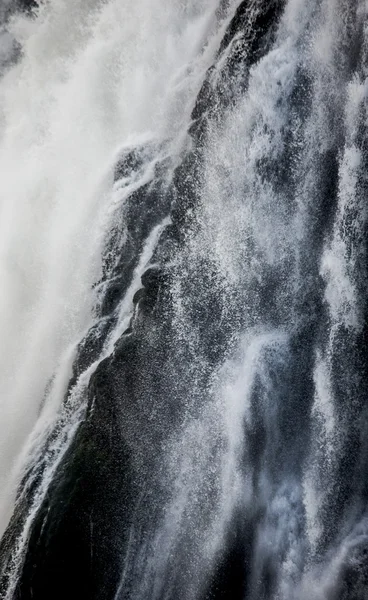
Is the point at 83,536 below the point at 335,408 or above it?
below

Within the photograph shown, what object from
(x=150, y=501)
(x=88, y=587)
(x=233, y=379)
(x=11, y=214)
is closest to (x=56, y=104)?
(x=11, y=214)

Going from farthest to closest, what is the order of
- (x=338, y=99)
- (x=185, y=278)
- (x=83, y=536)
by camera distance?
(x=185, y=278), (x=83, y=536), (x=338, y=99)

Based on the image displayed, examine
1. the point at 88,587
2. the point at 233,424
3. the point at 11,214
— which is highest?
the point at 11,214

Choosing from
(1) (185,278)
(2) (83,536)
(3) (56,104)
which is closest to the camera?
(2) (83,536)

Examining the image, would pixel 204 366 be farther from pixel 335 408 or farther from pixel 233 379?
pixel 335 408

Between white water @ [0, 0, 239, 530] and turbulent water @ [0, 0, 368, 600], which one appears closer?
turbulent water @ [0, 0, 368, 600]

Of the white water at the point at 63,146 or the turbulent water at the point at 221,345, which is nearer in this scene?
the turbulent water at the point at 221,345

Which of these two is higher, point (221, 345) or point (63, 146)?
point (63, 146)

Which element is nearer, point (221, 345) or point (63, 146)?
point (221, 345)
